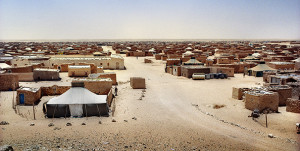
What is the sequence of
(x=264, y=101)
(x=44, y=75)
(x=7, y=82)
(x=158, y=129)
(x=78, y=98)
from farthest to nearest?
(x=44, y=75) → (x=7, y=82) → (x=264, y=101) → (x=78, y=98) → (x=158, y=129)

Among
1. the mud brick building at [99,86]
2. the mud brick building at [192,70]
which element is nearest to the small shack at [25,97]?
the mud brick building at [99,86]

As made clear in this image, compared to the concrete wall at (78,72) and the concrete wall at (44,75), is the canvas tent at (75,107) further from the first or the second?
the concrete wall at (78,72)

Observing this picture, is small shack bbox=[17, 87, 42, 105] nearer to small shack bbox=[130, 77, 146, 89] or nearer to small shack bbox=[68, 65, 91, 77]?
small shack bbox=[130, 77, 146, 89]

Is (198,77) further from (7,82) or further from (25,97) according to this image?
(7,82)

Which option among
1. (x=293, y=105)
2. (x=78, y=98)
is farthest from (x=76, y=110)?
(x=293, y=105)

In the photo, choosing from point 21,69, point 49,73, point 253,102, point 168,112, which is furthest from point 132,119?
point 21,69

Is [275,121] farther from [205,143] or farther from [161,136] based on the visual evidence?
[161,136]

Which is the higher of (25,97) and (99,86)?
(99,86)
